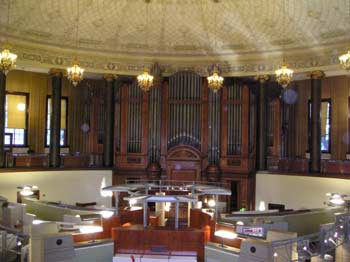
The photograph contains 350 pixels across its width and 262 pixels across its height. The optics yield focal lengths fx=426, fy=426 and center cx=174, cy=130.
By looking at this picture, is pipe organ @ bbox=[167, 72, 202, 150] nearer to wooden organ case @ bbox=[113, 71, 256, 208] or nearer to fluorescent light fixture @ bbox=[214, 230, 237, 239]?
wooden organ case @ bbox=[113, 71, 256, 208]

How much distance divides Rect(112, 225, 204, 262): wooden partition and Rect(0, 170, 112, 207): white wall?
768cm

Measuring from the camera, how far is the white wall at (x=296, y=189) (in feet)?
49.5

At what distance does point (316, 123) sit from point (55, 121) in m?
10.2

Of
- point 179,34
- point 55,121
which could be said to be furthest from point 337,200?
point 55,121

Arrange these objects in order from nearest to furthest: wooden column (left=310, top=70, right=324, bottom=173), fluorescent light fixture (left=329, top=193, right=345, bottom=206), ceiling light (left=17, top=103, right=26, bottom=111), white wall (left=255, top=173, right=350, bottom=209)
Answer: fluorescent light fixture (left=329, top=193, right=345, bottom=206) < white wall (left=255, top=173, right=350, bottom=209) < wooden column (left=310, top=70, right=324, bottom=173) < ceiling light (left=17, top=103, right=26, bottom=111)

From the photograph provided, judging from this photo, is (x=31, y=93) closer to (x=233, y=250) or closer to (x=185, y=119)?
(x=185, y=119)

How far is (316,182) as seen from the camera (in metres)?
15.5

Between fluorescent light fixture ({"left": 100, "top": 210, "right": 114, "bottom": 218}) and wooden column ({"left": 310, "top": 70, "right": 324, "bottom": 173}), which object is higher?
wooden column ({"left": 310, "top": 70, "right": 324, "bottom": 173})

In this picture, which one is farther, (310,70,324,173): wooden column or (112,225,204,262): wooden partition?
(310,70,324,173): wooden column

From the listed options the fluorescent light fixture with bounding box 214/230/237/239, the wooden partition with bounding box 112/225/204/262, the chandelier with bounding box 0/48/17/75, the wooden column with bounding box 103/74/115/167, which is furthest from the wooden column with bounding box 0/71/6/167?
the fluorescent light fixture with bounding box 214/230/237/239

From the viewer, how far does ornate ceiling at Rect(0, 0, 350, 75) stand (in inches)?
579

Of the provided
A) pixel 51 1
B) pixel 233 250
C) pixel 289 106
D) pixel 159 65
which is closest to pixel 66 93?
pixel 159 65

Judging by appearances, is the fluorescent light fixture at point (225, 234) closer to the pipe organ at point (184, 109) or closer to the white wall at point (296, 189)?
the white wall at point (296, 189)

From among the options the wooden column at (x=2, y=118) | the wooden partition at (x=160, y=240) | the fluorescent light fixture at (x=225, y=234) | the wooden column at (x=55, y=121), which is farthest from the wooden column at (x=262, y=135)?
the wooden column at (x=2, y=118)
